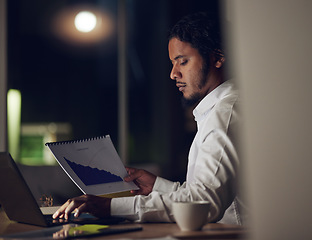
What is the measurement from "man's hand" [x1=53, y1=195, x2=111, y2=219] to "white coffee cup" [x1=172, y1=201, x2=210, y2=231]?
0.30 meters

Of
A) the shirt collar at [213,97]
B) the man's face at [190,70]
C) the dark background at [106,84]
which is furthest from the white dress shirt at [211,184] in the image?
the dark background at [106,84]

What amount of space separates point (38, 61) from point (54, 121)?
0.83m

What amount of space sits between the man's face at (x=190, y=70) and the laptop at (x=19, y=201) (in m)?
0.80

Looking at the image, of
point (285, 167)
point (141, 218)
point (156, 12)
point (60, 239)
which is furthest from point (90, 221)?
point (156, 12)

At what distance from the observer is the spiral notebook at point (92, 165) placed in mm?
1370

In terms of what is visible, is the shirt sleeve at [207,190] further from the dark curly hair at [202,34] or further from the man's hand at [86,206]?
the dark curly hair at [202,34]

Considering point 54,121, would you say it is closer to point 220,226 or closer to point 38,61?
point 38,61

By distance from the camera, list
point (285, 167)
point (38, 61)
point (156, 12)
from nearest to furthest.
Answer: point (285, 167)
point (38, 61)
point (156, 12)

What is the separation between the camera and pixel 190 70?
1.84 m

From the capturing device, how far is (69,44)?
18.9 feet

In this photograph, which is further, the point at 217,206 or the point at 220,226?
the point at 217,206

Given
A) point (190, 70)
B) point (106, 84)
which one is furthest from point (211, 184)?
point (106, 84)

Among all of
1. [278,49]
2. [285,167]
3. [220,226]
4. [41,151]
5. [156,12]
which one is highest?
[156,12]

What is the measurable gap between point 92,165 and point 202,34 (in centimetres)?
79
